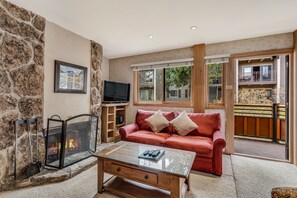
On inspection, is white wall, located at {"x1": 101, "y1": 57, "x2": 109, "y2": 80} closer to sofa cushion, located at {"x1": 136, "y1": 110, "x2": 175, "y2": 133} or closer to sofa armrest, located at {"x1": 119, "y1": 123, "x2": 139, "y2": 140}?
sofa cushion, located at {"x1": 136, "y1": 110, "x2": 175, "y2": 133}

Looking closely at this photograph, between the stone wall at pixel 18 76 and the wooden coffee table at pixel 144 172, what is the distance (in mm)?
1283

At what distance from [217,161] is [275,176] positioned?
0.94 m

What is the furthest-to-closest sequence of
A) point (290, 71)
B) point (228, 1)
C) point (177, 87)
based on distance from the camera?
point (177, 87)
point (290, 71)
point (228, 1)

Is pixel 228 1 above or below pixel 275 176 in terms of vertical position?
above

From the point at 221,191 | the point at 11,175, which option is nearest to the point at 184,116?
the point at 221,191

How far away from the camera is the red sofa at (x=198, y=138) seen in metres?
2.43

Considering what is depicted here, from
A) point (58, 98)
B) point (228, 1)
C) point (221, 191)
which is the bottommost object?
point (221, 191)

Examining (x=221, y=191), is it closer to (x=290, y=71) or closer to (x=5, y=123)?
(x=290, y=71)

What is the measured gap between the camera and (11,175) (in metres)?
2.10

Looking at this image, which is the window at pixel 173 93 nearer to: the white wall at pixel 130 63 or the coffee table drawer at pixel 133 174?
the white wall at pixel 130 63

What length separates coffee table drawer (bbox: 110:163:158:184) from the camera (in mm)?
1696

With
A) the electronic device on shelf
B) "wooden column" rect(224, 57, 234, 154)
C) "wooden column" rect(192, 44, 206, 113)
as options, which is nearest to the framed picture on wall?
the electronic device on shelf

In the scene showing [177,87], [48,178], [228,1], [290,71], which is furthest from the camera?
[177,87]

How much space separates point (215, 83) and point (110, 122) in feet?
9.11
